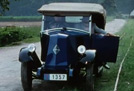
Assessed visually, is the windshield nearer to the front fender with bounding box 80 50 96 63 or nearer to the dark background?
the front fender with bounding box 80 50 96 63

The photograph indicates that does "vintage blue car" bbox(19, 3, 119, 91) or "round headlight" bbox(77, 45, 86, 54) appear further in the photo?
"round headlight" bbox(77, 45, 86, 54)

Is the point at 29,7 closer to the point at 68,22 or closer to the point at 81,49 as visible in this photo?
the point at 68,22

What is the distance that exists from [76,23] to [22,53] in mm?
1929

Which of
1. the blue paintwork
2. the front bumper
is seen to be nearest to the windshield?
the blue paintwork

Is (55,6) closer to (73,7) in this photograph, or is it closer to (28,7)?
(73,7)

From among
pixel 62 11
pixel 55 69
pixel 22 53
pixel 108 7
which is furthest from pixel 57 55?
pixel 108 7

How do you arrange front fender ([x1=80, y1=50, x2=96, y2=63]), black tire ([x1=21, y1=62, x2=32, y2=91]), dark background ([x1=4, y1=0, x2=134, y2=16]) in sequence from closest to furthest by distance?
front fender ([x1=80, y1=50, x2=96, y2=63]) → black tire ([x1=21, y1=62, x2=32, y2=91]) → dark background ([x1=4, y1=0, x2=134, y2=16])

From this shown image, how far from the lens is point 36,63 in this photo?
31.7 ft

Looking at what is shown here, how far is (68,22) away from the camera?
10.3 metres

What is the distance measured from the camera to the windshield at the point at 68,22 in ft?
33.8

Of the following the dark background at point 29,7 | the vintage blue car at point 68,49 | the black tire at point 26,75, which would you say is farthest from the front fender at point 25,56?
the dark background at point 29,7

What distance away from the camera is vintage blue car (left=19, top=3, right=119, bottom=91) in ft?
29.6

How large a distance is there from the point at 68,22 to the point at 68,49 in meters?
1.31

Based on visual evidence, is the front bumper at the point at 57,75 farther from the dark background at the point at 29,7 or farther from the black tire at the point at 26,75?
the dark background at the point at 29,7
